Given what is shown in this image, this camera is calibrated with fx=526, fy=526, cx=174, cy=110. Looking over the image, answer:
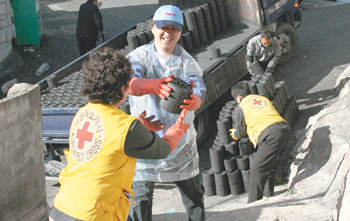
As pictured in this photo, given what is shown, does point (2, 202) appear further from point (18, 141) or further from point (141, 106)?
point (141, 106)

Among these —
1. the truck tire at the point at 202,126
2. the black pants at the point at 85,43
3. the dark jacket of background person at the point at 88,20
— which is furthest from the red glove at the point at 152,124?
the black pants at the point at 85,43

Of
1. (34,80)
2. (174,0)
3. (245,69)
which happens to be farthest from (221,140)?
(34,80)

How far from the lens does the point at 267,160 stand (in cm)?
648

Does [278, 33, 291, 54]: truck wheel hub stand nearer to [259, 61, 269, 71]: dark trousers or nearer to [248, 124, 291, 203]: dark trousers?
[259, 61, 269, 71]: dark trousers

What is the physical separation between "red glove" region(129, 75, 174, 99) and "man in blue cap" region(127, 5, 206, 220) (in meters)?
0.12

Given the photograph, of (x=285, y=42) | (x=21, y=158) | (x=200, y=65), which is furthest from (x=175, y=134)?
(x=285, y=42)

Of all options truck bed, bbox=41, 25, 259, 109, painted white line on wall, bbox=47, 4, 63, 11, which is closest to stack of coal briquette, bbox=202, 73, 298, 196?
truck bed, bbox=41, 25, 259, 109

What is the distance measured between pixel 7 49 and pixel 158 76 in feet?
28.9

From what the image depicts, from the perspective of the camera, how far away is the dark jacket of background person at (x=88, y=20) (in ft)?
36.1

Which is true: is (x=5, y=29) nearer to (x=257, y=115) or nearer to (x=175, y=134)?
(x=257, y=115)

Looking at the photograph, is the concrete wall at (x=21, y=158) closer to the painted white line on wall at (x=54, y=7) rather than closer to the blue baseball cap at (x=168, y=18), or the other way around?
the blue baseball cap at (x=168, y=18)

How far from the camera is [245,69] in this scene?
9367mm

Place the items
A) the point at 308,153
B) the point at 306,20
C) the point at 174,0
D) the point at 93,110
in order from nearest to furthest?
1. the point at 93,110
2. the point at 308,153
3. the point at 174,0
4. the point at 306,20

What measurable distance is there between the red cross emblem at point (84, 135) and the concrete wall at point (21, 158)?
99cm
